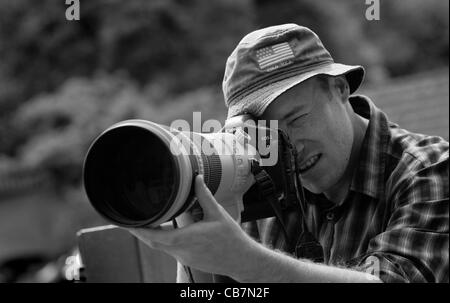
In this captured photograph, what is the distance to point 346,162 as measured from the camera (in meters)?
1.78

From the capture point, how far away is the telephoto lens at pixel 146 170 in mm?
1203

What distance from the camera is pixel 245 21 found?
9.48m

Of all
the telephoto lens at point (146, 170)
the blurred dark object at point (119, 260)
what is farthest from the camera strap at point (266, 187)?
the blurred dark object at point (119, 260)

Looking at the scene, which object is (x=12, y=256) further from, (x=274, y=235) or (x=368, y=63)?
(x=274, y=235)

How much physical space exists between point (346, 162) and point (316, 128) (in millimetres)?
133

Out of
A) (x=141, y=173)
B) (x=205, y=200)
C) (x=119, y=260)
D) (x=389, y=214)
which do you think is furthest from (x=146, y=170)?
(x=119, y=260)

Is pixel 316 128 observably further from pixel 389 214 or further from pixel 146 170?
pixel 146 170

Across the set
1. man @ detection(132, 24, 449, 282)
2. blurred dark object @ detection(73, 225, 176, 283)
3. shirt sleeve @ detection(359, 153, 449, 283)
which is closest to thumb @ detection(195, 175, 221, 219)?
man @ detection(132, 24, 449, 282)

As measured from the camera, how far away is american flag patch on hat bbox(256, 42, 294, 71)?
1.71 metres

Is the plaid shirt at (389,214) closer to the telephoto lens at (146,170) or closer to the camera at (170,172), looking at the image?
the camera at (170,172)

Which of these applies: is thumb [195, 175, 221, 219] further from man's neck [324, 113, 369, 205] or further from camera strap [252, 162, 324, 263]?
man's neck [324, 113, 369, 205]

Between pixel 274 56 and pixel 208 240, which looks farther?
pixel 274 56

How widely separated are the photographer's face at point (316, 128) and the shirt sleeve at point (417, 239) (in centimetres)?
26
